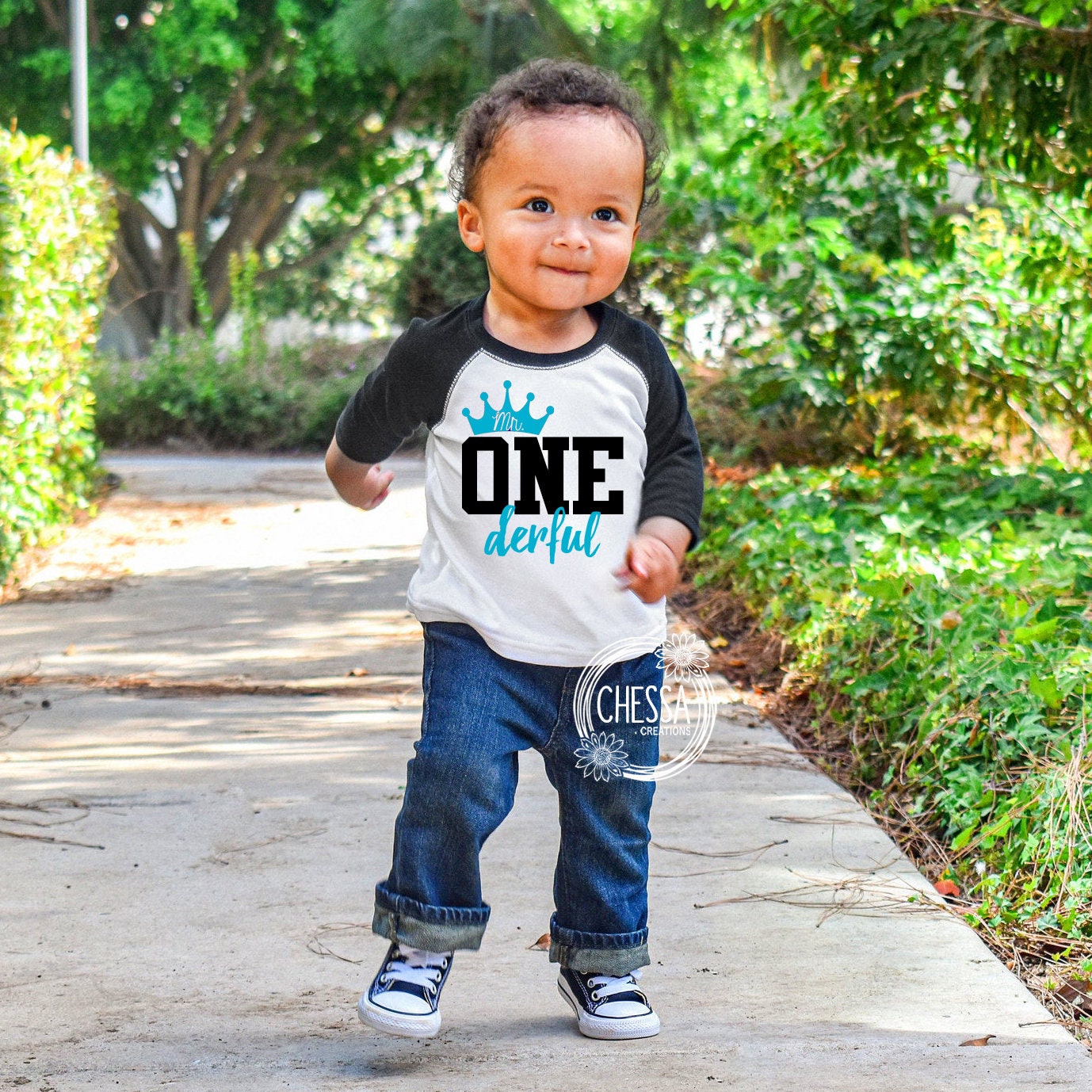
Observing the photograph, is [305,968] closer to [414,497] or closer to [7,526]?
[7,526]

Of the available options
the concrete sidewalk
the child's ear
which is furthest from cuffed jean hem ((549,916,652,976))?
the child's ear

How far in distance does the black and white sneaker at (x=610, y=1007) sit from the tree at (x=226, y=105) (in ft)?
37.5

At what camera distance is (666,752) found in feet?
12.9

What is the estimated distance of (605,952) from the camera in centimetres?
230

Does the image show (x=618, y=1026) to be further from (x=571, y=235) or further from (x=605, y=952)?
(x=571, y=235)

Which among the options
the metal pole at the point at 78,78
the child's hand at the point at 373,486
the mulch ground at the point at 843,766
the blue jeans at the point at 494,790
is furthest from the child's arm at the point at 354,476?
the metal pole at the point at 78,78

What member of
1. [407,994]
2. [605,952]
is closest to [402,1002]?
[407,994]

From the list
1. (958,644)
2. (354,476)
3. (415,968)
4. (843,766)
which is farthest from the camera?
(843,766)

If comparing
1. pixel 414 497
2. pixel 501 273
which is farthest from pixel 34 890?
pixel 414 497

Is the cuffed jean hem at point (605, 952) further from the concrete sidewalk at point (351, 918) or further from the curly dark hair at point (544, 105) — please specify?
the curly dark hair at point (544, 105)

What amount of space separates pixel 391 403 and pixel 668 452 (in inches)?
17.6

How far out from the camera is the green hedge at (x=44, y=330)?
19.4 feet

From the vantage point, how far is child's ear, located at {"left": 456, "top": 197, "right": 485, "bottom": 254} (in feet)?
7.34

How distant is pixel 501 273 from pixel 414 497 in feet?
23.6
